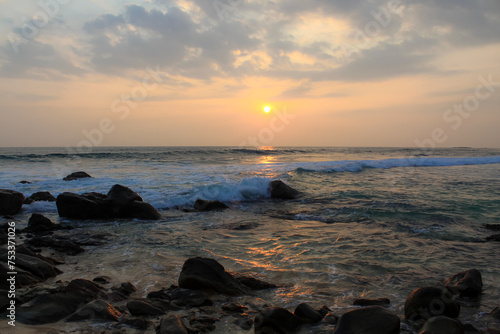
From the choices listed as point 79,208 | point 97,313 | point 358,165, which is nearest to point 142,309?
point 97,313

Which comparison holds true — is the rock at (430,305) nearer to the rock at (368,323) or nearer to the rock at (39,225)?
the rock at (368,323)

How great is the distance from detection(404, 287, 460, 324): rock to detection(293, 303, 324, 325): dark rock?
105cm

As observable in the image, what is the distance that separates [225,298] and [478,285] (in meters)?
3.47

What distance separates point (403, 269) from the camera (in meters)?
5.23

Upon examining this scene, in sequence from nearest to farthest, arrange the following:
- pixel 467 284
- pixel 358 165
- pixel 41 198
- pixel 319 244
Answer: pixel 467 284
pixel 319 244
pixel 41 198
pixel 358 165

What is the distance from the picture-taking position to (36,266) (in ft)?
15.9

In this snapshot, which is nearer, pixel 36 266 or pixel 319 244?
pixel 36 266

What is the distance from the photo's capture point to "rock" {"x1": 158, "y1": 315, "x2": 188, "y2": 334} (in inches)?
124

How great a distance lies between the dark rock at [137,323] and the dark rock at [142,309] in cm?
16

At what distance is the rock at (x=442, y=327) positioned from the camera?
10.2 feet

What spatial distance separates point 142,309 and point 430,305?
3.39 metres

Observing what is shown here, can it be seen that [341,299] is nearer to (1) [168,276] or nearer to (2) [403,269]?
(2) [403,269]

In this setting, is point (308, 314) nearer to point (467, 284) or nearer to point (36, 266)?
point (467, 284)

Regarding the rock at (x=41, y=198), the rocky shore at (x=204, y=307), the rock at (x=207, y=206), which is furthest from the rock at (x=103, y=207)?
the rocky shore at (x=204, y=307)
